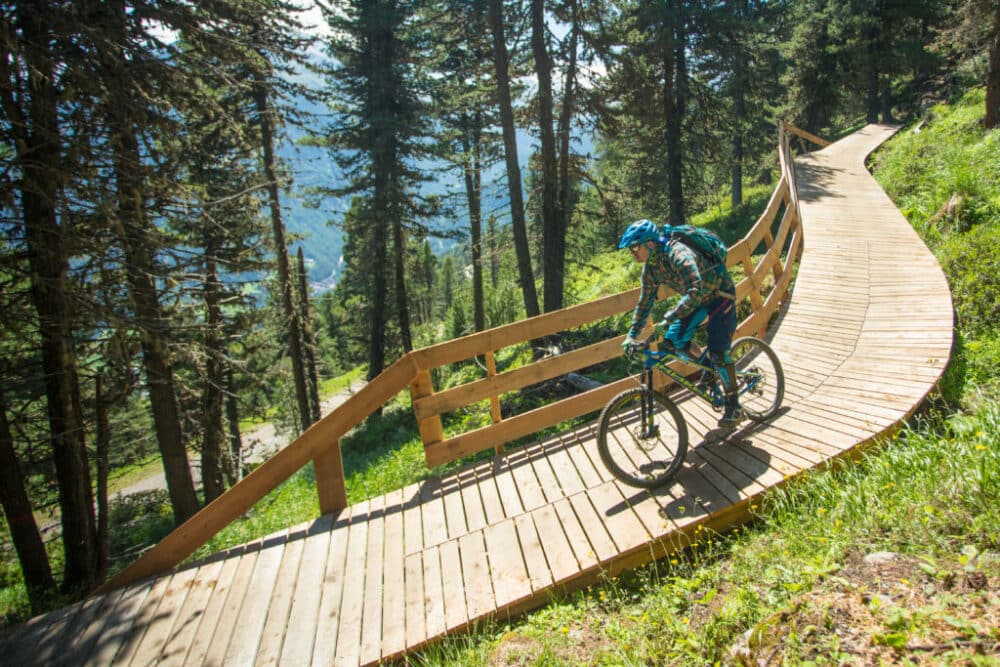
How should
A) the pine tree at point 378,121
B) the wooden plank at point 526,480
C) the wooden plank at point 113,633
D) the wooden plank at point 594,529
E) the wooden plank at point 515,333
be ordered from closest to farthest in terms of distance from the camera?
the wooden plank at point 594,529 → the wooden plank at point 113,633 → the wooden plank at point 526,480 → the wooden plank at point 515,333 → the pine tree at point 378,121

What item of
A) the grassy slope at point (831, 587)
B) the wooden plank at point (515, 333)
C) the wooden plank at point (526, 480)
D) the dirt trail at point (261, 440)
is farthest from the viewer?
the dirt trail at point (261, 440)

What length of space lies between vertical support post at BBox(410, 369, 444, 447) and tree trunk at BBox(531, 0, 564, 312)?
859cm

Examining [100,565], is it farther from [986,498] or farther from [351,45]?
[351,45]

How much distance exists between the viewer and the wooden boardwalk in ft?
13.2

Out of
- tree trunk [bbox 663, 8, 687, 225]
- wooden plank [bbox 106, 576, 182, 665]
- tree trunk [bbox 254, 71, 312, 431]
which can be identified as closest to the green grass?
wooden plank [bbox 106, 576, 182, 665]

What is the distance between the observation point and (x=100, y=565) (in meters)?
8.02

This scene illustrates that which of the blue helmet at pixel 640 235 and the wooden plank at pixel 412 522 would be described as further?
the wooden plank at pixel 412 522

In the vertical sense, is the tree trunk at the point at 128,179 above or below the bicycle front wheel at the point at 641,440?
above

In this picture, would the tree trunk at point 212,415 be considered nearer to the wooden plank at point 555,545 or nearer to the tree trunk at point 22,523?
the tree trunk at point 22,523

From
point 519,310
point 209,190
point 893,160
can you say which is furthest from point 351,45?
point 893,160

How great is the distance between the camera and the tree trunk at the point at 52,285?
5855 mm

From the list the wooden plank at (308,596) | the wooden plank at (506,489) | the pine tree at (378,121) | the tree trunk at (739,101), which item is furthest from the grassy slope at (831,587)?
the tree trunk at (739,101)

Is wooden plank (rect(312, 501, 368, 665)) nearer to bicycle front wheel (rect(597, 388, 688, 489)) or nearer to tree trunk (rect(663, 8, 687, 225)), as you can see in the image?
bicycle front wheel (rect(597, 388, 688, 489))

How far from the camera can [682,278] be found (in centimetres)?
459
